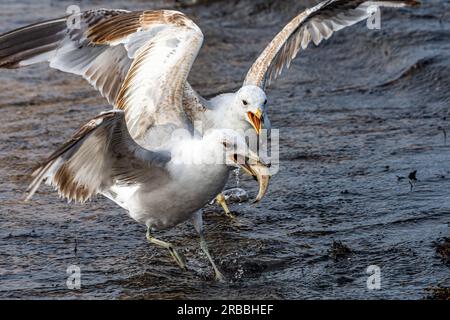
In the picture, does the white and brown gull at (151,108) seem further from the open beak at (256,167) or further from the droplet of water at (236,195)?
the droplet of water at (236,195)

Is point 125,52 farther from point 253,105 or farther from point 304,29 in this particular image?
point 304,29

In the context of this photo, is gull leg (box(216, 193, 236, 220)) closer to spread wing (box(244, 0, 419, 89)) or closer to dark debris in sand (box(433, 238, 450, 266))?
spread wing (box(244, 0, 419, 89))

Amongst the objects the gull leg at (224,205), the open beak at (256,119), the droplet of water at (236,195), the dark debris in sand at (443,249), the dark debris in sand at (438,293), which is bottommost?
the dark debris in sand at (438,293)

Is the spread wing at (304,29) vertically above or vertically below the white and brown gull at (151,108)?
above

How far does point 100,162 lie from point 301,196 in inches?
85.0

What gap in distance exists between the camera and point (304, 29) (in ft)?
27.1

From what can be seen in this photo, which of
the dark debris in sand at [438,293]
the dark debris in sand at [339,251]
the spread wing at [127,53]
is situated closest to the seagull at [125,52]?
the spread wing at [127,53]

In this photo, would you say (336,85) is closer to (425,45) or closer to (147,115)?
(425,45)

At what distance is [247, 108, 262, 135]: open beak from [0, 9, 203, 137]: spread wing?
470mm

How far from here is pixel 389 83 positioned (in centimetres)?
1042

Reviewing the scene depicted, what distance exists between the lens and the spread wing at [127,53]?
6.82 m

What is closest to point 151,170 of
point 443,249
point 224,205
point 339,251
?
point 339,251

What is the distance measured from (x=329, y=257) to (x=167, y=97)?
1510 millimetres

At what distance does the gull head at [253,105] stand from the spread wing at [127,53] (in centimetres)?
42
